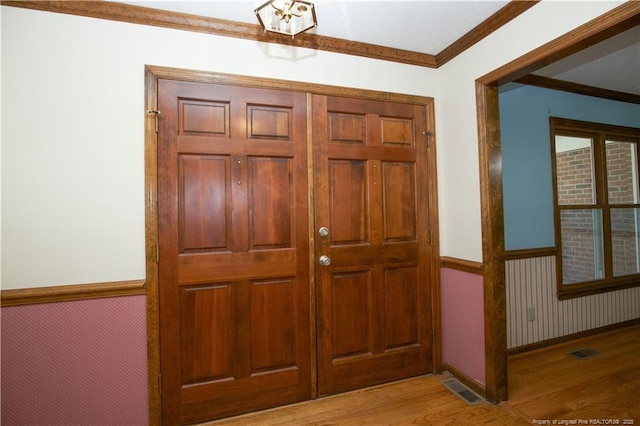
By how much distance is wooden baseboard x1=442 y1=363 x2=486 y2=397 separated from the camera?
2.08 m

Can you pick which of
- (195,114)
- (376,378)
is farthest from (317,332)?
(195,114)

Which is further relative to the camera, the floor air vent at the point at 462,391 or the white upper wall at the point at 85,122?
the floor air vent at the point at 462,391

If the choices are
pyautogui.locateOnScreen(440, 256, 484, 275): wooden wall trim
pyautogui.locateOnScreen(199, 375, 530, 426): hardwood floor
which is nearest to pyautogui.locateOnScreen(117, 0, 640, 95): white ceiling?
pyautogui.locateOnScreen(440, 256, 484, 275): wooden wall trim

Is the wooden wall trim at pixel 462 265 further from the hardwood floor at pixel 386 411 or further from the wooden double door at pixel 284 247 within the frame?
the hardwood floor at pixel 386 411

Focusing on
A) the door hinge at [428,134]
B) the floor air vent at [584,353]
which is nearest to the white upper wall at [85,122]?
the door hinge at [428,134]

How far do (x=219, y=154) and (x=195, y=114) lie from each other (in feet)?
0.93

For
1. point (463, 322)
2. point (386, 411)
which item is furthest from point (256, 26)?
point (386, 411)

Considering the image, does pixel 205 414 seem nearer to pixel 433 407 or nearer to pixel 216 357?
pixel 216 357

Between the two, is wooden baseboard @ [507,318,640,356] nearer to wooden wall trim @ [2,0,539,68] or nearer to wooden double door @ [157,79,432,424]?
wooden double door @ [157,79,432,424]

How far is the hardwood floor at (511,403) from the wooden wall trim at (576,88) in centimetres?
245

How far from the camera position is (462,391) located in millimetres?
2143

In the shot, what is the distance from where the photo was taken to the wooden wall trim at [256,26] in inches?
67.2

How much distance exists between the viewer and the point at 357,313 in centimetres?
221

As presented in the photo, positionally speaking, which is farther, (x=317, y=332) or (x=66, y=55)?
(x=317, y=332)
